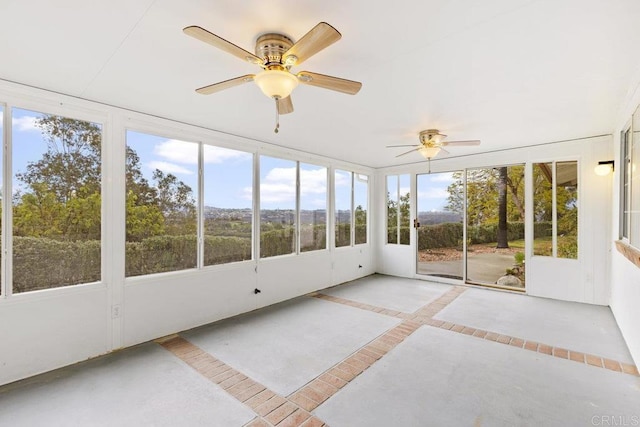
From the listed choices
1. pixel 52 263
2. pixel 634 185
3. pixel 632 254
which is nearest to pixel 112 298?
pixel 52 263

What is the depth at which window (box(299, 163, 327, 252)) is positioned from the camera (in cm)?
513

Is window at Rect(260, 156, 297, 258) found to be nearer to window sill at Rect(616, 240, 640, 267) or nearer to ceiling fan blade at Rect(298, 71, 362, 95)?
ceiling fan blade at Rect(298, 71, 362, 95)

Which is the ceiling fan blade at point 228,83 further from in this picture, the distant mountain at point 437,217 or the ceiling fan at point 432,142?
the distant mountain at point 437,217

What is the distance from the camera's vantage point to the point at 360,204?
21.3 ft

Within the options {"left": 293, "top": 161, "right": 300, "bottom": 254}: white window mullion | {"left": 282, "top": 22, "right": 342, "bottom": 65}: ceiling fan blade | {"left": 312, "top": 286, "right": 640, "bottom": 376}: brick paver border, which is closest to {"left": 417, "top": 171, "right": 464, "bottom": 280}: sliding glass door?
{"left": 312, "top": 286, "right": 640, "bottom": 376}: brick paver border

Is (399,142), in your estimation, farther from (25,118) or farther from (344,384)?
(25,118)

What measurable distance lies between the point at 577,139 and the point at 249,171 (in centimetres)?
500

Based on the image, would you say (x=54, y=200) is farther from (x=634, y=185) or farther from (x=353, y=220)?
(x=634, y=185)

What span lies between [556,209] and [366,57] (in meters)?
4.43

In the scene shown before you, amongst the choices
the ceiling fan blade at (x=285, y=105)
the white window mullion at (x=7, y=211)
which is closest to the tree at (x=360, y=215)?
the ceiling fan blade at (x=285, y=105)

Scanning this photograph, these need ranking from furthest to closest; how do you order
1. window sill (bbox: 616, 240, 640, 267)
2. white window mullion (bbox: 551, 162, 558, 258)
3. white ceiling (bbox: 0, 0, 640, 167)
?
1. white window mullion (bbox: 551, 162, 558, 258)
2. window sill (bbox: 616, 240, 640, 267)
3. white ceiling (bbox: 0, 0, 640, 167)

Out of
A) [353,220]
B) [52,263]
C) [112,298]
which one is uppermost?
[353,220]

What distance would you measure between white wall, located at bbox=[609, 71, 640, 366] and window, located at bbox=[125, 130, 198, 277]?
174 inches

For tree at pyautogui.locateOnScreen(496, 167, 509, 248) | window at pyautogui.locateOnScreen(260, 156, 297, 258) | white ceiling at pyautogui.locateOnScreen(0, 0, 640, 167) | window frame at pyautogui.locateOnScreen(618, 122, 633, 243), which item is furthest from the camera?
tree at pyautogui.locateOnScreen(496, 167, 509, 248)
